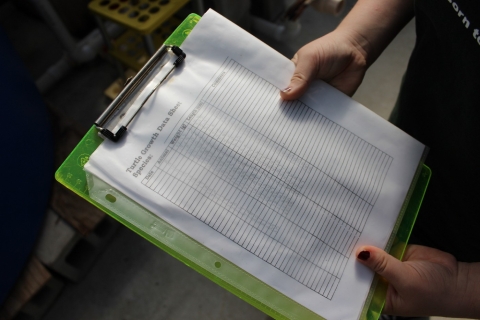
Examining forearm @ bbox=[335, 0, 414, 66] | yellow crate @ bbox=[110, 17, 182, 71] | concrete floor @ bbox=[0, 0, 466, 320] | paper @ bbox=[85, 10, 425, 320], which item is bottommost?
concrete floor @ bbox=[0, 0, 466, 320]

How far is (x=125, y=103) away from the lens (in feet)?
1.32

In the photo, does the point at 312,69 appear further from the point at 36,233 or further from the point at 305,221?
the point at 36,233

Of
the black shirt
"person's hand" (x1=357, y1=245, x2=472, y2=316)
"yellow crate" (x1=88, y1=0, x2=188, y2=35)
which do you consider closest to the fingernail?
"person's hand" (x1=357, y1=245, x2=472, y2=316)

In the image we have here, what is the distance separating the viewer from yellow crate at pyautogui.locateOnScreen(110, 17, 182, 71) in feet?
3.45

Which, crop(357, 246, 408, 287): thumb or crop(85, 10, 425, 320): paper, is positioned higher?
crop(85, 10, 425, 320): paper

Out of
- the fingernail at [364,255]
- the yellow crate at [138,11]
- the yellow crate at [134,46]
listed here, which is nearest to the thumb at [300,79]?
the fingernail at [364,255]

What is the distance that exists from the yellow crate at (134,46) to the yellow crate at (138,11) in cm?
16

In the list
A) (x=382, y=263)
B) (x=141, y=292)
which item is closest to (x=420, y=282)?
(x=382, y=263)

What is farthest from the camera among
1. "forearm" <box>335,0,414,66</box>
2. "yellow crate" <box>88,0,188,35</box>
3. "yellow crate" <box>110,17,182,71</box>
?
"yellow crate" <box>110,17,182,71</box>

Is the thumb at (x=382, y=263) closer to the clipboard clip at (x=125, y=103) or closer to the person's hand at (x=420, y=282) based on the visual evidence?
the person's hand at (x=420, y=282)

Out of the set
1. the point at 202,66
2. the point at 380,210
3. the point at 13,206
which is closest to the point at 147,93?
the point at 202,66

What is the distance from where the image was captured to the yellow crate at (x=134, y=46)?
1053 millimetres

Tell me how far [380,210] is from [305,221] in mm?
119

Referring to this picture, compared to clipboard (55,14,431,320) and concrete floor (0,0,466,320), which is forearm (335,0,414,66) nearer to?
clipboard (55,14,431,320)
